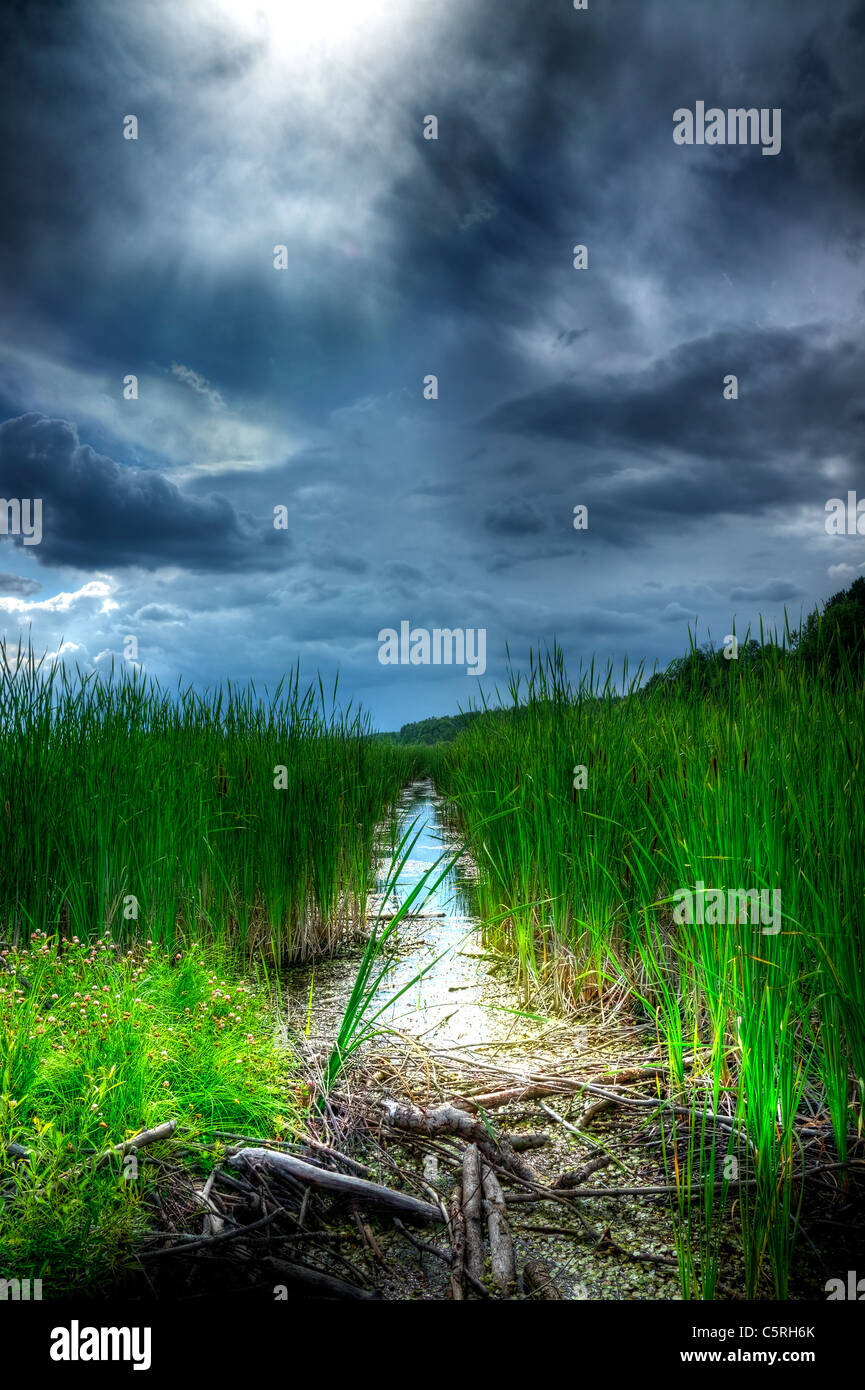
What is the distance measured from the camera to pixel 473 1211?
2504 millimetres

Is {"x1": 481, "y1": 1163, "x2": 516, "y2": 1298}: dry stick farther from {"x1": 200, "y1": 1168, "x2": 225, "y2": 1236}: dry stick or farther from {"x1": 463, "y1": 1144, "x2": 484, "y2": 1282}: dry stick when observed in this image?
{"x1": 200, "y1": 1168, "x2": 225, "y2": 1236}: dry stick

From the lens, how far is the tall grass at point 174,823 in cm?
494

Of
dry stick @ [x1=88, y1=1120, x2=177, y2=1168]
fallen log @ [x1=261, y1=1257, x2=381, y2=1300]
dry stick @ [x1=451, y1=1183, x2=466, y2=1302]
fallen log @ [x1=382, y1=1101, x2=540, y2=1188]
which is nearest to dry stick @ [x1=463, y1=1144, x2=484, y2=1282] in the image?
dry stick @ [x1=451, y1=1183, x2=466, y2=1302]

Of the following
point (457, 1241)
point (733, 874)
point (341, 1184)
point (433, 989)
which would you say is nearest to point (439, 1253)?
point (457, 1241)

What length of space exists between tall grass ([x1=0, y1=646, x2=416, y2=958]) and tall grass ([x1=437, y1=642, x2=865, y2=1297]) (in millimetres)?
1725

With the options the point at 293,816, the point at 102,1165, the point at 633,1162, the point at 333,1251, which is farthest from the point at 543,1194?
the point at 293,816

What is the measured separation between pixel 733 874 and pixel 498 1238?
1580mm

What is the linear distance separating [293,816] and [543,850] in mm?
2142

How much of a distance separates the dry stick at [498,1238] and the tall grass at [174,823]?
304cm

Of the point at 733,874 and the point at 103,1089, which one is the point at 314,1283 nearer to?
the point at 103,1089

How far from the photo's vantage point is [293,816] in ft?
20.1

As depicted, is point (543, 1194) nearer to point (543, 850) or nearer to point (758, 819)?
point (758, 819)

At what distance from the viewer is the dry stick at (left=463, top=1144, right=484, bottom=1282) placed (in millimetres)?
2287

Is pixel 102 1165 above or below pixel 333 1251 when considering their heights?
above
